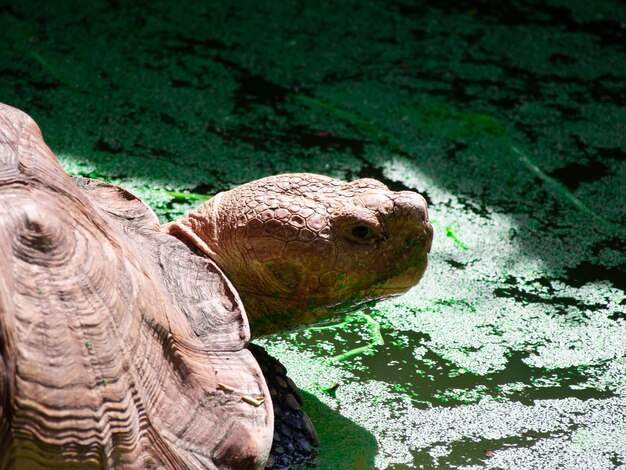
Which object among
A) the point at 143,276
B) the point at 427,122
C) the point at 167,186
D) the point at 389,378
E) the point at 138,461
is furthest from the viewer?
the point at 427,122

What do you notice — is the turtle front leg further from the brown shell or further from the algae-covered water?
the brown shell

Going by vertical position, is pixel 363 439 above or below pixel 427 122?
below

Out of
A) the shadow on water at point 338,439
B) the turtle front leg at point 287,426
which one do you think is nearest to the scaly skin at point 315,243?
the turtle front leg at point 287,426

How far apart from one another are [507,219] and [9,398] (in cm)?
218

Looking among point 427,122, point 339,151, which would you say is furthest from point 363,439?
point 427,122

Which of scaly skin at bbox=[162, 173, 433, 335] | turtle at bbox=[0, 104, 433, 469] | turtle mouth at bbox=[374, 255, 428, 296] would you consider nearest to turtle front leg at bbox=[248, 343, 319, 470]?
turtle at bbox=[0, 104, 433, 469]

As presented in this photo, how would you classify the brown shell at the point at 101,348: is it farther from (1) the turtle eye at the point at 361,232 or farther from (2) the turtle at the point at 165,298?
(1) the turtle eye at the point at 361,232

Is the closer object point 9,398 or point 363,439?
point 9,398

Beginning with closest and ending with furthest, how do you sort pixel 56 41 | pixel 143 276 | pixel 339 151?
pixel 143 276 < pixel 339 151 < pixel 56 41

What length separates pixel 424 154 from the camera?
11.5ft

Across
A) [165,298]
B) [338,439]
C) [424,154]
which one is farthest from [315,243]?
[424,154]

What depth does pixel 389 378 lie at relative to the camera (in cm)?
231

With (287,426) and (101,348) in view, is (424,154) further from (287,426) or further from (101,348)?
(101,348)

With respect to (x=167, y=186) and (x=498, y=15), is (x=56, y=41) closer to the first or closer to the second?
(x=167, y=186)
